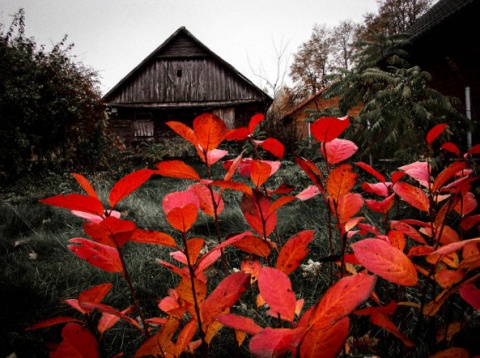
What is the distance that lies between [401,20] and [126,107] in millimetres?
17311

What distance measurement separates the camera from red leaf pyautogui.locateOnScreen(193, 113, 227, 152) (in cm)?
44

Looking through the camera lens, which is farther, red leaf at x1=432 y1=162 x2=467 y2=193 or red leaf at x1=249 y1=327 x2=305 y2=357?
red leaf at x1=432 y1=162 x2=467 y2=193

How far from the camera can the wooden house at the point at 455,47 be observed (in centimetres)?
519

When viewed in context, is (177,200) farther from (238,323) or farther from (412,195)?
(412,195)

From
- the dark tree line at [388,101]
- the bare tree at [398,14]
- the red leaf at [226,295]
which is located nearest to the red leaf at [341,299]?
the red leaf at [226,295]

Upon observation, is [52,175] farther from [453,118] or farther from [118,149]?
[453,118]

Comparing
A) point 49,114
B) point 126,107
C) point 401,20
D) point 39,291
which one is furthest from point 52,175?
point 401,20

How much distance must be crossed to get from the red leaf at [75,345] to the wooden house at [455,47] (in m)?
6.19

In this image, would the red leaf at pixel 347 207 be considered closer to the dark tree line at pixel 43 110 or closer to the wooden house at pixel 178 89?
the dark tree line at pixel 43 110

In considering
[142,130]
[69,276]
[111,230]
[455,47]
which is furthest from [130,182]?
[142,130]

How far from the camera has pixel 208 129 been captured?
0.45 m

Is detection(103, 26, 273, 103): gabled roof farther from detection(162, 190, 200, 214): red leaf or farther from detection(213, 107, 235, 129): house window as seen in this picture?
detection(162, 190, 200, 214): red leaf

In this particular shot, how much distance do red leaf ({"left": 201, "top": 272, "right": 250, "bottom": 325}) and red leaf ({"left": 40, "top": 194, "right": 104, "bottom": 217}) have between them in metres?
0.20

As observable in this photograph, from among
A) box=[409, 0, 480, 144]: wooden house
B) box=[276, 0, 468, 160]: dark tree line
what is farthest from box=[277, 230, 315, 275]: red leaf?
box=[409, 0, 480, 144]: wooden house
